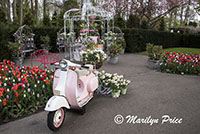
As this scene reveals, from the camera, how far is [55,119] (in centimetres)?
274

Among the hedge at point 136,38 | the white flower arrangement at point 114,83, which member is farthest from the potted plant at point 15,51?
the white flower arrangement at point 114,83

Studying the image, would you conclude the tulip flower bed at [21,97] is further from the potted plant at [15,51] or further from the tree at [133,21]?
the tree at [133,21]

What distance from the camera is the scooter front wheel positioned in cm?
264

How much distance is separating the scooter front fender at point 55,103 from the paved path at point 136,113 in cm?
44

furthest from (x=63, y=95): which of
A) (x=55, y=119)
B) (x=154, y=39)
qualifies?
(x=154, y=39)

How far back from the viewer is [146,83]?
5.51m

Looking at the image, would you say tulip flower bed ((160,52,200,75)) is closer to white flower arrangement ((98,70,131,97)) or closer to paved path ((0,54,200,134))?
paved path ((0,54,200,134))

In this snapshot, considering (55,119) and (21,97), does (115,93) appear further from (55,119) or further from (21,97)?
(21,97)

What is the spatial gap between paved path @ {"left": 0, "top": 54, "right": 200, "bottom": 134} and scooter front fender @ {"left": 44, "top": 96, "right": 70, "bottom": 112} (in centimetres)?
44

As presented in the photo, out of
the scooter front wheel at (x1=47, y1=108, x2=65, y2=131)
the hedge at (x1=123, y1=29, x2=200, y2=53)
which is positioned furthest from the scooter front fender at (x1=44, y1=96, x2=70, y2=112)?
the hedge at (x1=123, y1=29, x2=200, y2=53)

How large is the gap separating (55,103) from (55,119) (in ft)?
1.00

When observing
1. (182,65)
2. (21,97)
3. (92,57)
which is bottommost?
(21,97)

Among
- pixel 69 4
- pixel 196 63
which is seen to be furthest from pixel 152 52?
pixel 69 4

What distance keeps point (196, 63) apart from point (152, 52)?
76.6 inches
